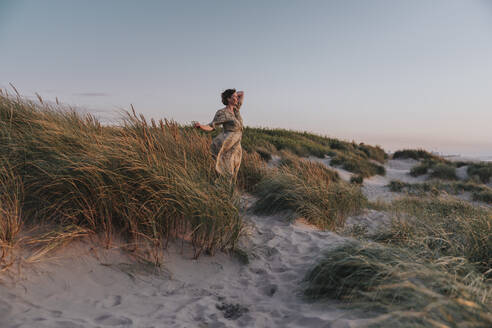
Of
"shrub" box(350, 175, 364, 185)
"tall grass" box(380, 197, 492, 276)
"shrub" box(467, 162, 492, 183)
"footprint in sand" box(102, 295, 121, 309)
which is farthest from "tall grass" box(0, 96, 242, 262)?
"shrub" box(467, 162, 492, 183)

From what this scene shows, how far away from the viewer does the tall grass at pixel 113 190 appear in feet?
9.86

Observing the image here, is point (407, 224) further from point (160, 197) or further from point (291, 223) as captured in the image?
point (160, 197)

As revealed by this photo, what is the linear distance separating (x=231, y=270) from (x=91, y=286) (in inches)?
55.8

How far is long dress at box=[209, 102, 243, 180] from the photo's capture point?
4.72 meters

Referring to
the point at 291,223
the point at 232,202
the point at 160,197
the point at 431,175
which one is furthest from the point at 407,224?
the point at 431,175

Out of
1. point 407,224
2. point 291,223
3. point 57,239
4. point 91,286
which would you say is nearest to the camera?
point 91,286

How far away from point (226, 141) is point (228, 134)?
5.6 inches

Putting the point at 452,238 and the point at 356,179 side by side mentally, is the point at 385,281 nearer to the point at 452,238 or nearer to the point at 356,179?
the point at 452,238

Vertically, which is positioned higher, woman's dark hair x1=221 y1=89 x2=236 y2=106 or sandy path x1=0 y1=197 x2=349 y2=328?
woman's dark hair x1=221 y1=89 x2=236 y2=106

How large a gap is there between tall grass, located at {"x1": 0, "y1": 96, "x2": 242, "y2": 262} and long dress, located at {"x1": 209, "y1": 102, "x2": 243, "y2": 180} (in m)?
1.03

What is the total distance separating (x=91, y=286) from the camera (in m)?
2.68

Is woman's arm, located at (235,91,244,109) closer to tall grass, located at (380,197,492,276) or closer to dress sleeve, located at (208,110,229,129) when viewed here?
dress sleeve, located at (208,110,229,129)

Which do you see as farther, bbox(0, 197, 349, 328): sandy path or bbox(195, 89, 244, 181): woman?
bbox(195, 89, 244, 181): woman

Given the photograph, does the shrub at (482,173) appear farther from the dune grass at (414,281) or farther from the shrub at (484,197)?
the dune grass at (414,281)
